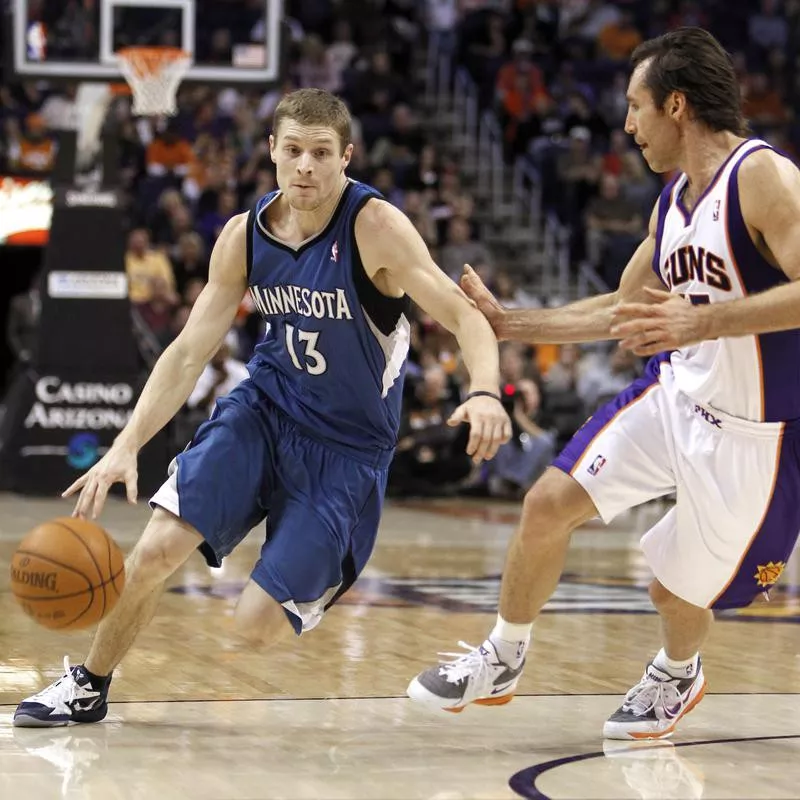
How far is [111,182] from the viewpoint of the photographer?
482 inches

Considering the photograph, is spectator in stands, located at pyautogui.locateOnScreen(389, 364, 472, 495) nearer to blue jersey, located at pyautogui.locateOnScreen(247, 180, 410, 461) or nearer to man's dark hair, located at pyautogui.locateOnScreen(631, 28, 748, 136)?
blue jersey, located at pyautogui.locateOnScreen(247, 180, 410, 461)

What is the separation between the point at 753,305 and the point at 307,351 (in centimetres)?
135

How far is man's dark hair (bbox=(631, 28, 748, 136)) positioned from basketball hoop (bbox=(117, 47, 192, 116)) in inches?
305

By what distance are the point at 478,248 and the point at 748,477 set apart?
11.7m

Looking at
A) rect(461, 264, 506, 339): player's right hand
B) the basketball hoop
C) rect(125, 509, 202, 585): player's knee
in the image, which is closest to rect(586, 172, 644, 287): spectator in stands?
the basketball hoop

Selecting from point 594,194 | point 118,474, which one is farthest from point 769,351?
point 594,194

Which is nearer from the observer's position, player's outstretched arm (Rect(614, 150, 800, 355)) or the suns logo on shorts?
player's outstretched arm (Rect(614, 150, 800, 355))

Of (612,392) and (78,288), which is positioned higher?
(78,288)

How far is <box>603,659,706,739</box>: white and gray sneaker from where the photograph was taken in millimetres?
4402

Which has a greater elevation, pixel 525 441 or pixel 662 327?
pixel 662 327

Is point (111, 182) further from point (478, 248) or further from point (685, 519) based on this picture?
point (685, 519)

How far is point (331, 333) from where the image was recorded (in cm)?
448

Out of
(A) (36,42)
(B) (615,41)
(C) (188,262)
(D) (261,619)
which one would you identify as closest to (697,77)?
(D) (261,619)

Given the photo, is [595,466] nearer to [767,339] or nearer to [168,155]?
[767,339]
